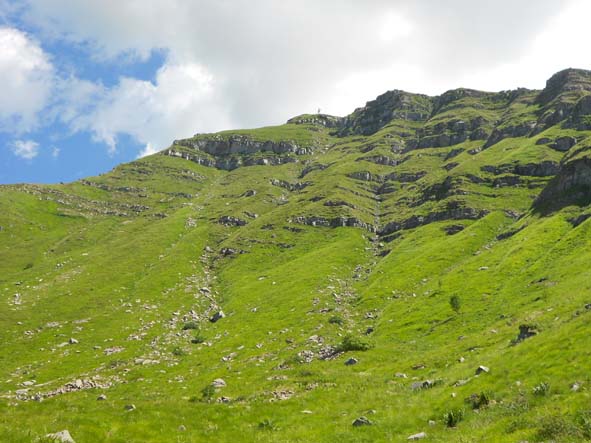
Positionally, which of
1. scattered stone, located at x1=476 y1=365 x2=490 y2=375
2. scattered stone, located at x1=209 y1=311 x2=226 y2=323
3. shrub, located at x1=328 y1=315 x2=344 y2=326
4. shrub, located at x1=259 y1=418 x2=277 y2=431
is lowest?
shrub, located at x1=328 y1=315 x2=344 y2=326

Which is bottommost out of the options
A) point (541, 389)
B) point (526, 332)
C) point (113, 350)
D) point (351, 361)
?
point (351, 361)

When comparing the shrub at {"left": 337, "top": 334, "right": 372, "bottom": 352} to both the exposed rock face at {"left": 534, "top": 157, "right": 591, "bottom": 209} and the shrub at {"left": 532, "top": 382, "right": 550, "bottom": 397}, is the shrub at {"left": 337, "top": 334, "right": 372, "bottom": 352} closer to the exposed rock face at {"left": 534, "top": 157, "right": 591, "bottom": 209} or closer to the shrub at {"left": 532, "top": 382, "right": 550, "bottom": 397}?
the shrub at {"left": 532, "top": 382, "right": 550, "bottom": 397}

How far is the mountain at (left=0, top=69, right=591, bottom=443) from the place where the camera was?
962 inches

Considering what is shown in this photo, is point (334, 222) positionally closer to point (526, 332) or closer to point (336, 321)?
point (336, 321)

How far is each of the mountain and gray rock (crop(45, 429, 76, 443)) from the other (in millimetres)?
883

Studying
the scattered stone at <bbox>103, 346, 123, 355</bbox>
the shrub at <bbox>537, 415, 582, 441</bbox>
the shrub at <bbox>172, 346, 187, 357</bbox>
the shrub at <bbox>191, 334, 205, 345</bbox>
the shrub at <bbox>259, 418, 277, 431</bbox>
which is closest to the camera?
the shrub at <bbox>537, 415, 582, 441</bbox>

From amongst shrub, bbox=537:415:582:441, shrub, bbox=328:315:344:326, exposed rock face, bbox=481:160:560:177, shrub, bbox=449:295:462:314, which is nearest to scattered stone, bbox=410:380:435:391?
shrub, bbox=537:415:582:441

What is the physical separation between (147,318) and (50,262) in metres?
64.3

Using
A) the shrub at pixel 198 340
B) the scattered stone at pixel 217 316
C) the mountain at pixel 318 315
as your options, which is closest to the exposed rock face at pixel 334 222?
the mountain at pixel 318 315

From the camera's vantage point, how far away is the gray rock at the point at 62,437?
56.6 ft

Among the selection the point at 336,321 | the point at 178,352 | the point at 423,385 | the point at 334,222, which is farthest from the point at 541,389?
the point at 334,222

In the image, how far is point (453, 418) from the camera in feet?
77.4

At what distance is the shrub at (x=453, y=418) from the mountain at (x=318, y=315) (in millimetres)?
104

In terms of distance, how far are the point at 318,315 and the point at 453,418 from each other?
189 feet
